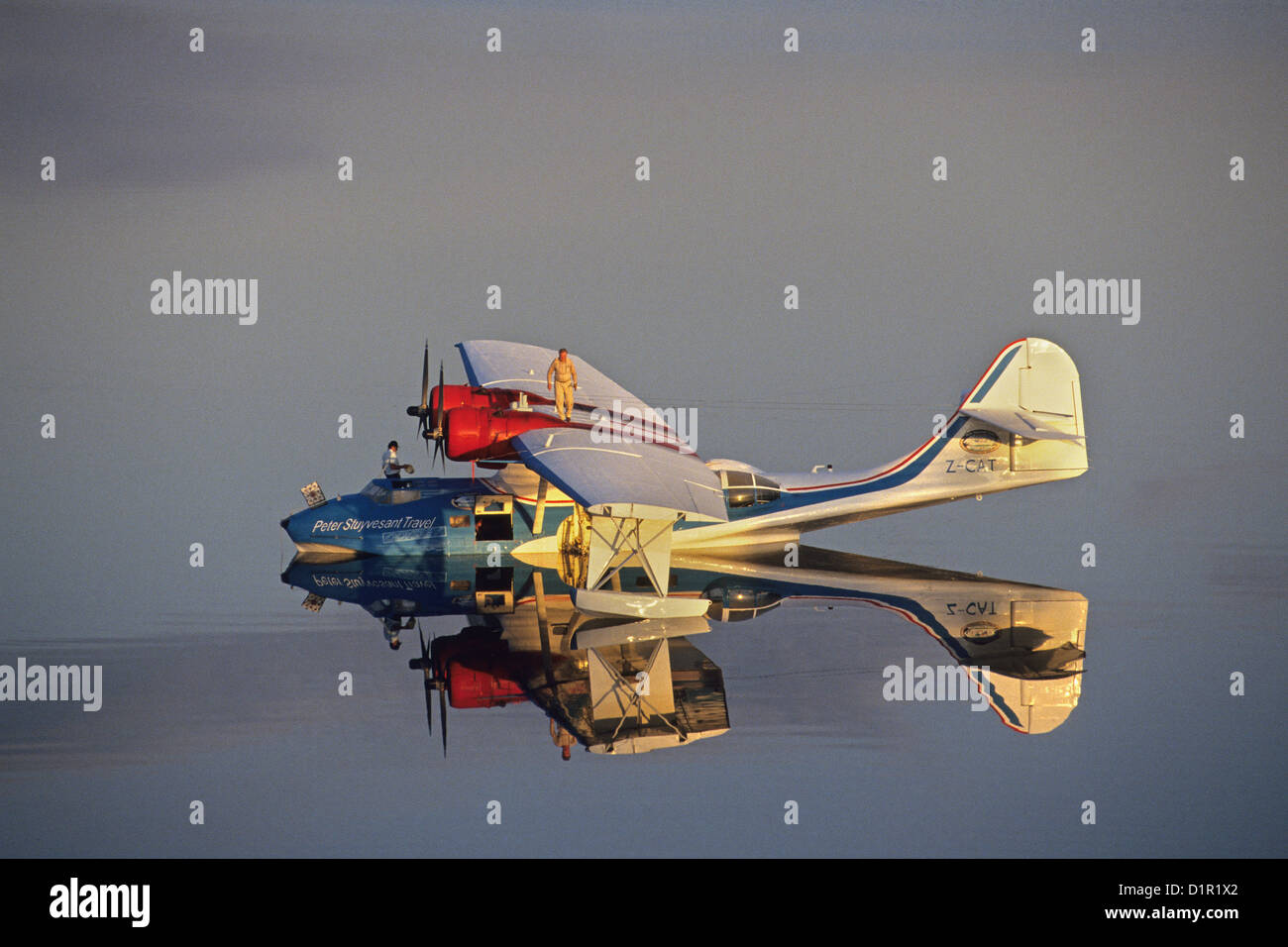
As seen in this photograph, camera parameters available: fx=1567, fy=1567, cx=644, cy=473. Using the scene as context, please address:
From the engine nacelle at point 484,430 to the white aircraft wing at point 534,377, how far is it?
2383 mm

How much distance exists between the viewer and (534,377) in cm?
3544

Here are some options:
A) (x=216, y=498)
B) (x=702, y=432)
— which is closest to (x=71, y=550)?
(x=216, y=498)

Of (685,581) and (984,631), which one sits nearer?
(984,631)

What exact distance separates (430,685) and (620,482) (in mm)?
5099

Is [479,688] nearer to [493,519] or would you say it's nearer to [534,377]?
[493,519]

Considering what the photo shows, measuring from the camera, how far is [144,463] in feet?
136

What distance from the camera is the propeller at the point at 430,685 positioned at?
22.7m

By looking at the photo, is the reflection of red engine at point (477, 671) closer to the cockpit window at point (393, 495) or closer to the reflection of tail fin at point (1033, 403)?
the cockpit window at point (393, 495)

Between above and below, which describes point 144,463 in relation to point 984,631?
above

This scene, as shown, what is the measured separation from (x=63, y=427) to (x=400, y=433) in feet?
32.6

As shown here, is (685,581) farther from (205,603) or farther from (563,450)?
(205,603)

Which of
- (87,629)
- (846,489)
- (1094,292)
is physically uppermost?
(1094,292)
